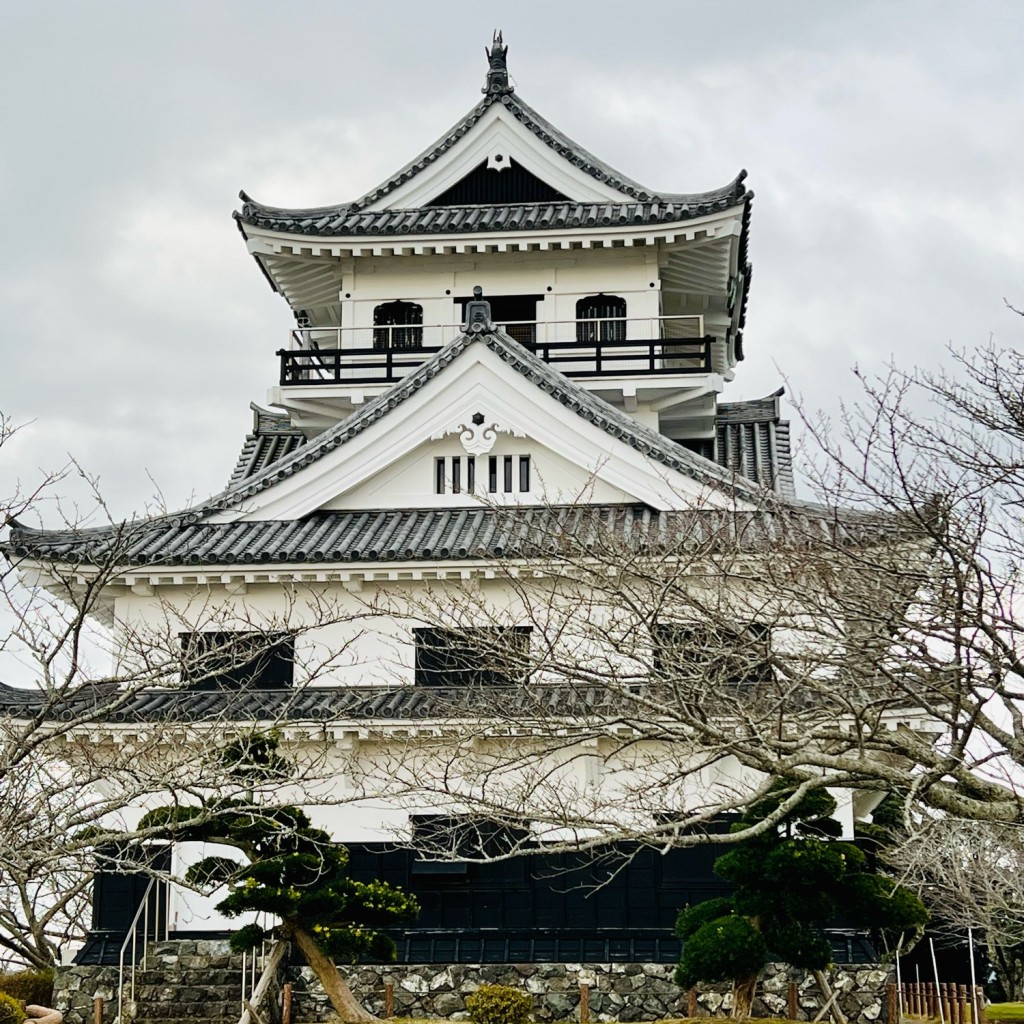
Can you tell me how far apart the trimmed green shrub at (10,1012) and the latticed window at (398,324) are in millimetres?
12104

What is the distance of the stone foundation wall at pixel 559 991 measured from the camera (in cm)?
1577

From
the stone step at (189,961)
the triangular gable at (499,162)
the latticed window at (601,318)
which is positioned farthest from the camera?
the triangular gable at (499,162)

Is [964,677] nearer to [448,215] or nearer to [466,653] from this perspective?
[466,653]

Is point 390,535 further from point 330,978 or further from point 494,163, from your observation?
point 494,163

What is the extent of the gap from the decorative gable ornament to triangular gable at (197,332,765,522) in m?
0.03

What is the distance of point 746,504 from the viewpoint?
18266 millimetres

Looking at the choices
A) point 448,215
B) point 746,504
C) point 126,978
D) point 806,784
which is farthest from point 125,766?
point 448,215

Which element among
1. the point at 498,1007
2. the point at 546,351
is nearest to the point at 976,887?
the point at 546,351

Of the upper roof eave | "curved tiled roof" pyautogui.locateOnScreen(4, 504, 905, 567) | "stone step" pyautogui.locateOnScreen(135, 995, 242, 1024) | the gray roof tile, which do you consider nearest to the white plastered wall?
the upper roof eave

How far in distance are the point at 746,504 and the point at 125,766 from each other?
370 inches

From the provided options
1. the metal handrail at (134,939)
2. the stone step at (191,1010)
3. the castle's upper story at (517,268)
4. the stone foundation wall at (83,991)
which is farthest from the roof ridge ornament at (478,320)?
the stone foundation wall at (83,991)

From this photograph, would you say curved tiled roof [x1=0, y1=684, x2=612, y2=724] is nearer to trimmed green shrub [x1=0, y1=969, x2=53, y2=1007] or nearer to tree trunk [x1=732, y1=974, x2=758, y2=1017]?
tree trunk [x1=732, y1=974, x2=758, y2=1017]

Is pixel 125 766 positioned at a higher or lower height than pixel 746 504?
lower

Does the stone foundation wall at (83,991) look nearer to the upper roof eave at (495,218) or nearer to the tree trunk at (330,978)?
the tree trunk at (330,978)
